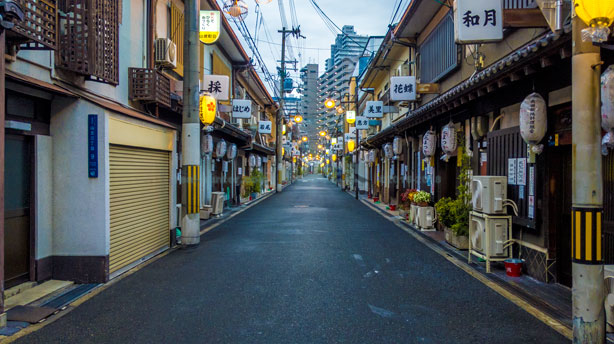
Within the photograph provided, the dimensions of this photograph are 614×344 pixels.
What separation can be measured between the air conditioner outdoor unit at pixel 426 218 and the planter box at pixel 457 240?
250 cm

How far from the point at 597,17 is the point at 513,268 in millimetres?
5253

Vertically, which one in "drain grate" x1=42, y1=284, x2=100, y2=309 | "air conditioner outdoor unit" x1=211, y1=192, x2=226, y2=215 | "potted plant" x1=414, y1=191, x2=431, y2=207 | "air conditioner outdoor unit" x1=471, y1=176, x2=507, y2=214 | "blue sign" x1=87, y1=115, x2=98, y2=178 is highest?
"blue sign" x1=87, y1=115, x2=98, y2=178

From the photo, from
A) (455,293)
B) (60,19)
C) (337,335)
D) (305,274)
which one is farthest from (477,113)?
(60,19)

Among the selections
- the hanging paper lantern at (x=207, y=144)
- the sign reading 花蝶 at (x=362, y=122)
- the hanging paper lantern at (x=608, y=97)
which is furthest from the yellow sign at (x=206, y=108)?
the sign reading 花蝶 at (x=362, y=122)

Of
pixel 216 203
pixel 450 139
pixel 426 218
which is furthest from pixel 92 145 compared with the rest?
pixel 216 203

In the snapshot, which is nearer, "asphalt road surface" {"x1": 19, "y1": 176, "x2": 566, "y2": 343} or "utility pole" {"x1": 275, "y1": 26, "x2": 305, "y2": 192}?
"asphalt road surface" {"x1": 19, "y1": 176, "x2": 566, "y2": 343}

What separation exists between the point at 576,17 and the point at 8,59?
24.0 ft

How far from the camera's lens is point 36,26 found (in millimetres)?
5926

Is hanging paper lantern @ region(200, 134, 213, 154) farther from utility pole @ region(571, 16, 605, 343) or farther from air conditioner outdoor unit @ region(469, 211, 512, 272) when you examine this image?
utility pole @ region(571, 16, 605, 343)

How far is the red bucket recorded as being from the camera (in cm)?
800

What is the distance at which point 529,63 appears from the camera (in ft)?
22.3

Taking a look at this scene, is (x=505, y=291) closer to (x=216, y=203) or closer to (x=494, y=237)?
(x=494, y=237)

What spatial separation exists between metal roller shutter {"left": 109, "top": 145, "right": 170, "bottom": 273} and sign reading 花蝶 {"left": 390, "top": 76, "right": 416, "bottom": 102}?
961 cm

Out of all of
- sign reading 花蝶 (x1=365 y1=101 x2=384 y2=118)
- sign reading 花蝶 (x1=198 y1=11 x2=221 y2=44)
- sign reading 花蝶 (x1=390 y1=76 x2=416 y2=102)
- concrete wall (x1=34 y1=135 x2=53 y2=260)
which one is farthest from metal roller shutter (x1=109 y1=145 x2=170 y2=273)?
sign reading 花蝶 (x1=365 y1=101 x2=384 y2=118)
